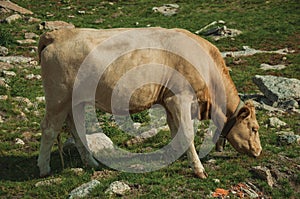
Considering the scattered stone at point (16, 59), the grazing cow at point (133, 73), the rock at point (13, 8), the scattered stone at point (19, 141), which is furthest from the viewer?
the rock at point (13, 8)

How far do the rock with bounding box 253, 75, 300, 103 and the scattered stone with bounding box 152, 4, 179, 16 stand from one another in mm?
16953

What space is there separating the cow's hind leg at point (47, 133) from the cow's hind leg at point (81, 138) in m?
0.70

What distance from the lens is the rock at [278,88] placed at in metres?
14.8

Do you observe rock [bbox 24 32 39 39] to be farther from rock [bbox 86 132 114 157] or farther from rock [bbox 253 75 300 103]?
rock [bbox 86 132 114 157]

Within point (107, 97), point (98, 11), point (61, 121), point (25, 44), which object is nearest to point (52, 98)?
point (61, 121)

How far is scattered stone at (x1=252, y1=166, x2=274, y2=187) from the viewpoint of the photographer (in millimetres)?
8695

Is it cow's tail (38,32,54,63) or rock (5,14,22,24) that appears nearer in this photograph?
cow's tail (38,32,54,63)

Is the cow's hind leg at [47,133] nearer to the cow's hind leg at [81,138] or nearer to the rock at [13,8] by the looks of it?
the cow's hind leg at [81,138]

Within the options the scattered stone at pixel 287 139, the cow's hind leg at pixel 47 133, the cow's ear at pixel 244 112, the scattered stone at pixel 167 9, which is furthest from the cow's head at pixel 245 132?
the scattered stone at pixel 167 9

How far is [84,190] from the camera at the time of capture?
26.6ft

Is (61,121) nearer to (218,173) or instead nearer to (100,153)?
(100,153)

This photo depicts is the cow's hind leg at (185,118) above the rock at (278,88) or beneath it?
above

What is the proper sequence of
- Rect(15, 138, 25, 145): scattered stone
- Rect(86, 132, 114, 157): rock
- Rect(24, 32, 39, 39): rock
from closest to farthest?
Rect(86, 132, 114, 157): rock
Rect(15, 138, 25, 145): scattered stone
Rect(24, 32, 39, 39): rock

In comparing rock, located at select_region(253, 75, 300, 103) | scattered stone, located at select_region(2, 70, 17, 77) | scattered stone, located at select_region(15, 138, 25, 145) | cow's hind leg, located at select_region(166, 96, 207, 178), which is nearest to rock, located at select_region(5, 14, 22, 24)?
scattered stone, located at select_region(2, 70, 17, 77)
